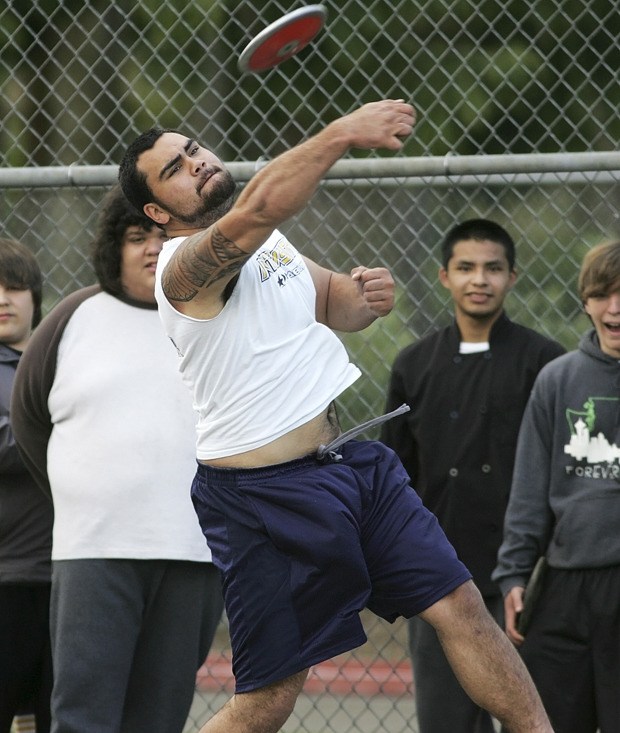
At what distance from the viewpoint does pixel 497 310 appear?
16.4ft

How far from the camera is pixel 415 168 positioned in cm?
497

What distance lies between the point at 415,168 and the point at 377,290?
1260mm

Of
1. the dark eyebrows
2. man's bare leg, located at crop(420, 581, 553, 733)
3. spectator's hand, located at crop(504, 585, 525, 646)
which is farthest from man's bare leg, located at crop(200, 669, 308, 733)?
the dark eyebrows

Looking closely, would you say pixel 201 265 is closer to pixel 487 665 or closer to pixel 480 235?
pixel 487 665

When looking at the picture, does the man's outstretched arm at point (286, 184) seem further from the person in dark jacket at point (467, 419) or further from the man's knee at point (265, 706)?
the person in dark jacket at point (467, 419)

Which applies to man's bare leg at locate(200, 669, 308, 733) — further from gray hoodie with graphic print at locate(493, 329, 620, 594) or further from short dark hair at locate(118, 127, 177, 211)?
short dark hair at locate(118, 127, 177, 211)

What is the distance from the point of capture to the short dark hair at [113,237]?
4531 millimetres

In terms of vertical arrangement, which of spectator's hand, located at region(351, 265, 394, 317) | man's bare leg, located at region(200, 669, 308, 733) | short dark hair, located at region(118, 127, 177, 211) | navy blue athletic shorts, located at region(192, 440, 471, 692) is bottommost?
man's bare leg, located at region(200, 669, 308, 733)

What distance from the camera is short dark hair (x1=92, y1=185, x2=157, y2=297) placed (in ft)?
14.9

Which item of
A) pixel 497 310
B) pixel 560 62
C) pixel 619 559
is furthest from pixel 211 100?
pixel 619 559

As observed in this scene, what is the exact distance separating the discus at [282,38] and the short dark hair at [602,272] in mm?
1320

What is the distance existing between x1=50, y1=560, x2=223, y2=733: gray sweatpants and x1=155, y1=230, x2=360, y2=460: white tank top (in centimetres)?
85

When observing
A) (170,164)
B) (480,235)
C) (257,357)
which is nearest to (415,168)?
(480,235)

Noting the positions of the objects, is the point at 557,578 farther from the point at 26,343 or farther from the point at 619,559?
the point at 26,343
